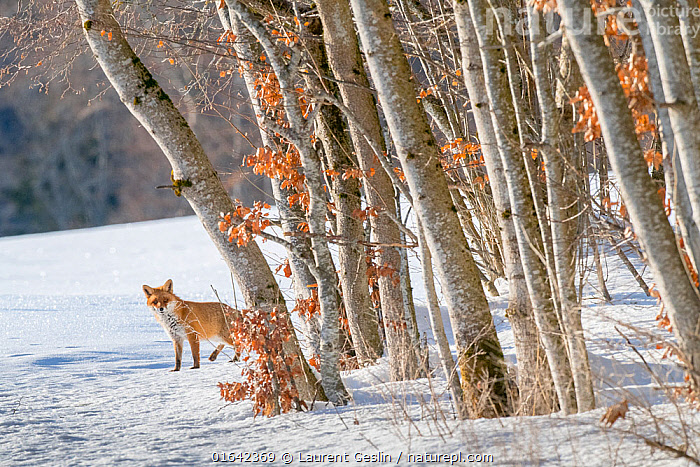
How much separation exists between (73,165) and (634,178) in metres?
34.7

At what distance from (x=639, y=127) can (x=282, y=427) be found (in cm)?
265

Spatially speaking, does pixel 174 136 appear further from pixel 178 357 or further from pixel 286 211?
pixel 178 357

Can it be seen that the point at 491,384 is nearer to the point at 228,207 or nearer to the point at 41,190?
the point at 228,207

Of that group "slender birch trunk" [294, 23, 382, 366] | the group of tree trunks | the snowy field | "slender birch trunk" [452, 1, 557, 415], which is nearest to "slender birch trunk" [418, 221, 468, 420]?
the group of tree trunks

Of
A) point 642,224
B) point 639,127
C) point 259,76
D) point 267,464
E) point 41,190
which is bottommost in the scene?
→ point 267,464

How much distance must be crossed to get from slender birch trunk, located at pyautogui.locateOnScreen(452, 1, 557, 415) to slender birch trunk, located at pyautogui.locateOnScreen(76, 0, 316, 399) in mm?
1687

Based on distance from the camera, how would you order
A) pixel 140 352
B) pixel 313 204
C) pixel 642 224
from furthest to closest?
pixel 140 352, pixel 313 204, pixel 642 224

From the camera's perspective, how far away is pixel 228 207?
498 centimetres

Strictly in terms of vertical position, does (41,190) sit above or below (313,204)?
above

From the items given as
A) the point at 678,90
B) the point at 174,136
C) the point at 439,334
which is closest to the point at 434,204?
the point at 439,334

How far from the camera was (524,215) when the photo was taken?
391 centimetres

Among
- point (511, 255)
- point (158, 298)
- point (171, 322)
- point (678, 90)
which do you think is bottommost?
point (171, 322)

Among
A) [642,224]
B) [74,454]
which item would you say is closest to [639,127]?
[642,224]

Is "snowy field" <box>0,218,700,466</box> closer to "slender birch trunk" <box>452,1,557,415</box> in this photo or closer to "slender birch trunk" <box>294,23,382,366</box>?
"slender birch trunk" <box>452,1,557,415</box>
